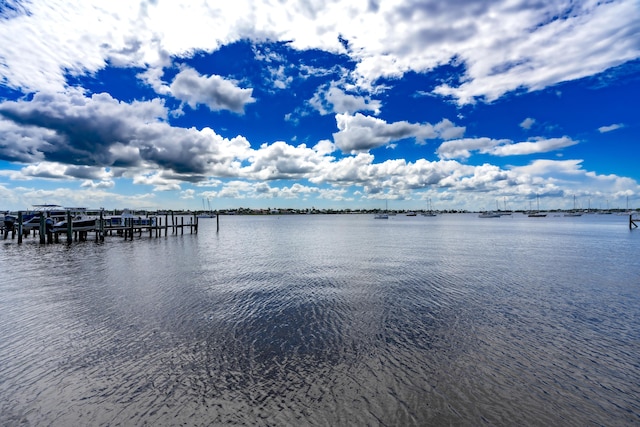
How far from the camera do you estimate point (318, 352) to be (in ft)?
34.2

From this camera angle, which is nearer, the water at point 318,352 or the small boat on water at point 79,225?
the water at point 318,352

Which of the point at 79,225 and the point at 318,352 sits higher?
the point at 79,225

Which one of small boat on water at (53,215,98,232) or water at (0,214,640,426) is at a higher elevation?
small boat on water at (53,215,98,232)

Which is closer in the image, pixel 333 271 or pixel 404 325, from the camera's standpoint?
pixel 404 325

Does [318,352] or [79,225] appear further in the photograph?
[79,225]

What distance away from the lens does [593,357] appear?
33.0 ft

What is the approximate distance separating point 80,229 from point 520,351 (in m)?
58.5

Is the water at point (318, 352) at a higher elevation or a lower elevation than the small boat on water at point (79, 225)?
lower

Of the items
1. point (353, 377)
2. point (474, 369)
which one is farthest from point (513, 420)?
point (353, 377)

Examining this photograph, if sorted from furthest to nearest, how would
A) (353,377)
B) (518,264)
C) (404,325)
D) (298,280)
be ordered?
(518,264) → (298,280) → (404,325) → (353,377)

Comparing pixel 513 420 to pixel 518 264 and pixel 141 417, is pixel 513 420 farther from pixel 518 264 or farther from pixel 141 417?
pixel 518 264

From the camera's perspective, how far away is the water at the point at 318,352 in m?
7.41

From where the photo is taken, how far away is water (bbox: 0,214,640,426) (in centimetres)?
741

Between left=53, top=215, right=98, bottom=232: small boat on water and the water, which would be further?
left=53, top=215, right=98, bottom=232: small boat on water
